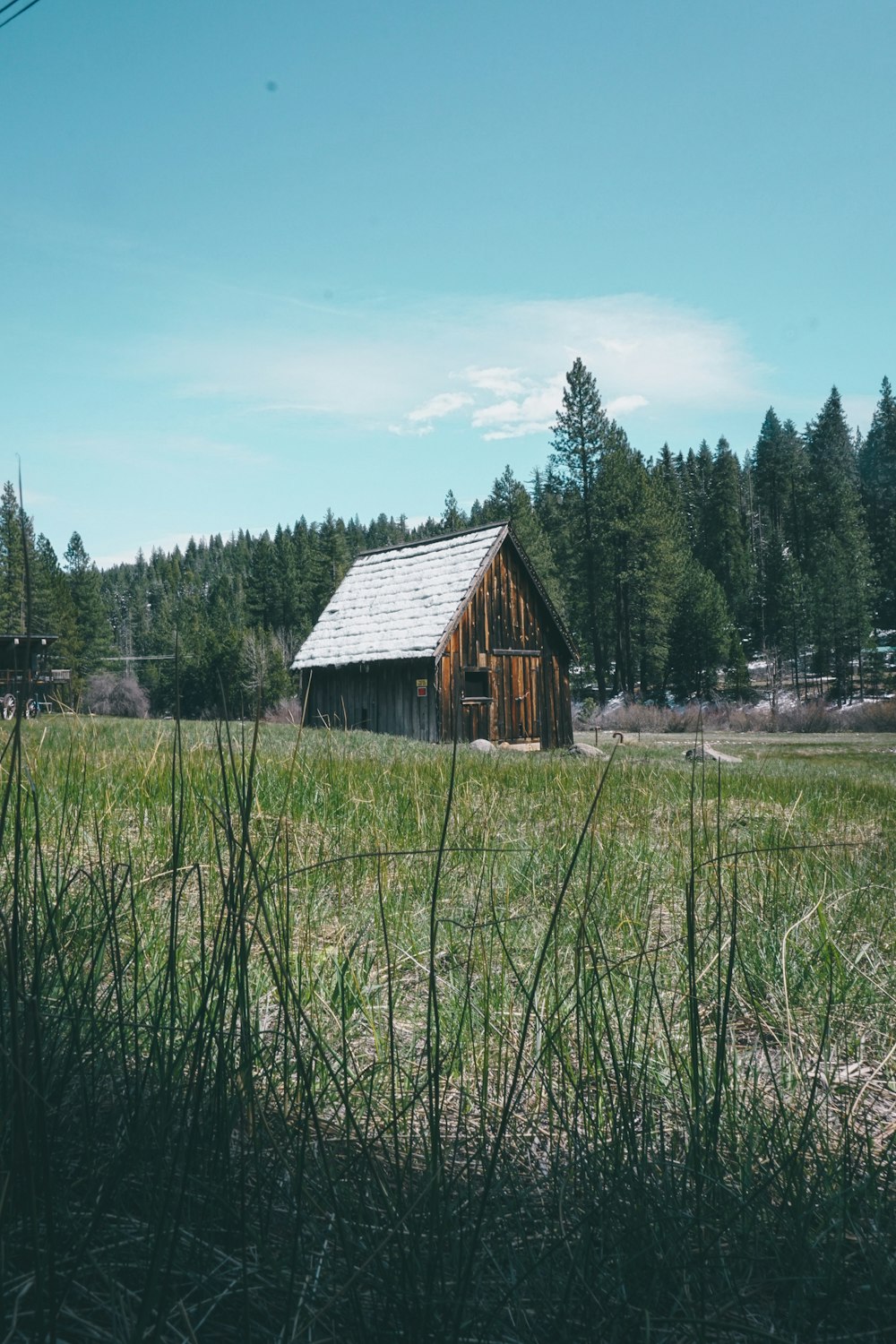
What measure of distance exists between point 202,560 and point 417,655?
135m

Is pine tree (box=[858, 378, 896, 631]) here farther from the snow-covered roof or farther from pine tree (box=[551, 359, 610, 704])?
the snow-covered roof

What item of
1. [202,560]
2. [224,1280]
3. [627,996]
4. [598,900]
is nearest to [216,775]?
[598,900]

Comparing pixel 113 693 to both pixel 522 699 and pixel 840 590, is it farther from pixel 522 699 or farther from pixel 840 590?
pixel 840 590

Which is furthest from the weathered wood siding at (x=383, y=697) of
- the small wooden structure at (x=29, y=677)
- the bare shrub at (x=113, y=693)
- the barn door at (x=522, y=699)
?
the bare shrub at (x=113, y=693)

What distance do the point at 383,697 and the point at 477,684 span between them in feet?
7.20

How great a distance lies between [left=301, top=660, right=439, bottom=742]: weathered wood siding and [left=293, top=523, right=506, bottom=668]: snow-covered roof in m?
0.44

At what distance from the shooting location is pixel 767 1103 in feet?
6.28

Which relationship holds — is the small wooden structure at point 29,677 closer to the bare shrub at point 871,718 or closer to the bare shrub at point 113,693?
the bare shrub at point 113,693

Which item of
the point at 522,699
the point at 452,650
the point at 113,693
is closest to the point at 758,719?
the point at 522,699

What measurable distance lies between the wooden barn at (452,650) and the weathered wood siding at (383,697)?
0.09ft

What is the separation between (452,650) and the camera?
63.6 ft

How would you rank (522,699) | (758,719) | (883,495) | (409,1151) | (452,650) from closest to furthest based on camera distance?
(409,1151)
(452,650)
(522,699)
(758,719)
(883,495)

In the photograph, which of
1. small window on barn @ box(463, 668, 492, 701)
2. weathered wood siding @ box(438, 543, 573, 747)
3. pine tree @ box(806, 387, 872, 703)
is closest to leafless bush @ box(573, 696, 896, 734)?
weathered wood siding @ box(438, 543, 573, 747)

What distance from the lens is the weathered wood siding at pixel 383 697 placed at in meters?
19.2
